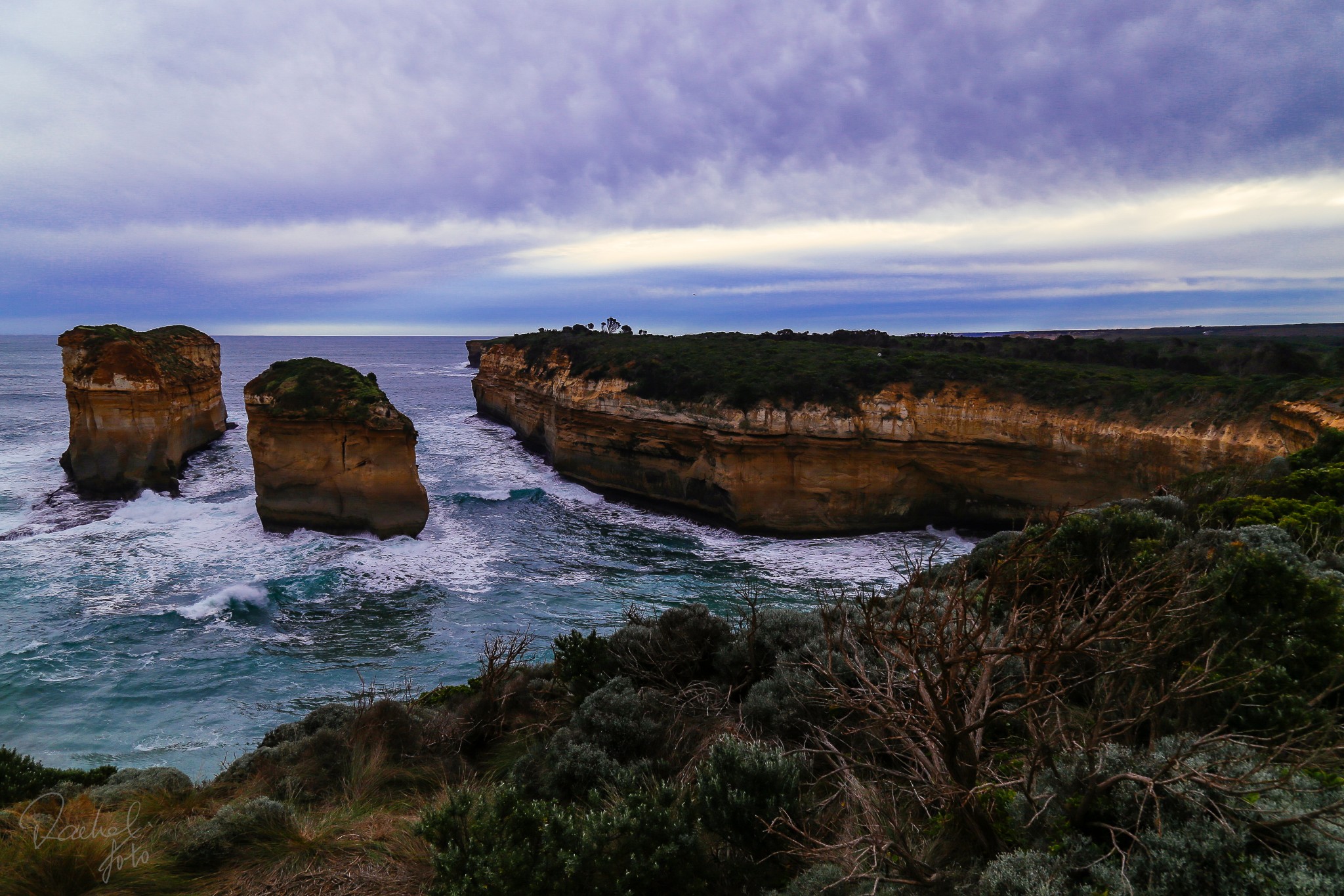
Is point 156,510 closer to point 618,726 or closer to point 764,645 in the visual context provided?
point 618,726

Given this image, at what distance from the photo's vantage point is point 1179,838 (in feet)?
8.79

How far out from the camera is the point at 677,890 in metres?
3.72

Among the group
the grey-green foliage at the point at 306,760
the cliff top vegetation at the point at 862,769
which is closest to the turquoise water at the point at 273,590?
the grey-green foliage at the point at 306,760

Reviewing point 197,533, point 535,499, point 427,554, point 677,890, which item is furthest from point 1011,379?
point 197,533

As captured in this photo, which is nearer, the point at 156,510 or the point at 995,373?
the point at 156,510

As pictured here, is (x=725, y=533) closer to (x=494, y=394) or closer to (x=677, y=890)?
(x=677, y=890)

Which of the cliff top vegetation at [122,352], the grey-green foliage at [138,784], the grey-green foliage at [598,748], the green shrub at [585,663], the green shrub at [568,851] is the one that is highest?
the cliff top vegetation at [122,352]

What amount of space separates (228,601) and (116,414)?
→ 49.4 feet

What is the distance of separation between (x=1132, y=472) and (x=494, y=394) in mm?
37601

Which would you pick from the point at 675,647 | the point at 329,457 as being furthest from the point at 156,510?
the point at 675,647

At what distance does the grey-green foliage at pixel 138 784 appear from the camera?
6.06 m

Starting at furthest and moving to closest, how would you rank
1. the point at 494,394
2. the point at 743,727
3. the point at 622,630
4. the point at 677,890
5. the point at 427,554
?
the point at 494,394 → the point at 427,554 → the point at 622,630 → the point at 743,727 → the point at 677,890

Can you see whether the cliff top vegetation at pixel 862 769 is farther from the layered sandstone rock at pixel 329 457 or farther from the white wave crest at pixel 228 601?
the layered sandstone rock at pixel 329 457

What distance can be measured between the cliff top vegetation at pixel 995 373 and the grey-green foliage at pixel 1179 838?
2008cm
